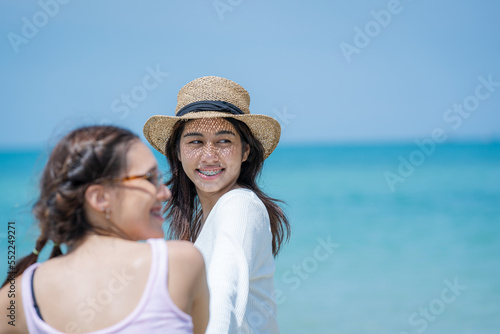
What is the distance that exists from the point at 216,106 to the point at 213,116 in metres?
0.08

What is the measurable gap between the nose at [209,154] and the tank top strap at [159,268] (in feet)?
4.52

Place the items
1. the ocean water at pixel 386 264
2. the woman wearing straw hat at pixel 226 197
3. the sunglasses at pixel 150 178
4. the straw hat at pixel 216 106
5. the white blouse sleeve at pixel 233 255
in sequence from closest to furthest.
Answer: the sunglasses at pixel 150 178
the white blouse sleeve at pixel 233 255
the woman wearing straw hat at pixel 226 197
the straw hat at pixel 216 106
the ocean water at pixel 386 264

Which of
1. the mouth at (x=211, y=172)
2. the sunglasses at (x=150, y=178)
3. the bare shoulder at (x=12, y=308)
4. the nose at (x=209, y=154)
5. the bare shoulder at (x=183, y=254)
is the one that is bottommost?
the bare shoulder at (x=12, y=308)

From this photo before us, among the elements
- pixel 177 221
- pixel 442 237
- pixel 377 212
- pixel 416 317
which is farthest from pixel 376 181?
pixel 177 221

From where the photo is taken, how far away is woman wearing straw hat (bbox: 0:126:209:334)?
1.17 metres

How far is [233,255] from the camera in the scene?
6.06 ft

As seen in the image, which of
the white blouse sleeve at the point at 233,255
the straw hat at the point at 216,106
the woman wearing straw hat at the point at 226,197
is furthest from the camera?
the straw hat at the point at 216,106

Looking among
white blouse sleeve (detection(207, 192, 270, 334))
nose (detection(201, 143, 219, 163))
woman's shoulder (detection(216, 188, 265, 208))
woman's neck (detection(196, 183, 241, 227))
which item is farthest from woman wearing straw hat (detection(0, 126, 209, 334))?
woman's neck (detection(196, 183, 241, 227))

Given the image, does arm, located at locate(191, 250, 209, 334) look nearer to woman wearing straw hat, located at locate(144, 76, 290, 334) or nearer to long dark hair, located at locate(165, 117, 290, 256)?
woman wearing straw hat, located at locate(144, 76, 290, 334)

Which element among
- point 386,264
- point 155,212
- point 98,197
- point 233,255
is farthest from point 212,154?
point 386,264

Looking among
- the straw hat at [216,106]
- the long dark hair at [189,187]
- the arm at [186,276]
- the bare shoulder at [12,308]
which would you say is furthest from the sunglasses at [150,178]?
the long dark hair at [189,187]

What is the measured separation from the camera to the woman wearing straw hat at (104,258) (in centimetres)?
117

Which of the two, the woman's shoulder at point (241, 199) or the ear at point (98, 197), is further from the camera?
Result: the woman's shoulder at point (241, 199)

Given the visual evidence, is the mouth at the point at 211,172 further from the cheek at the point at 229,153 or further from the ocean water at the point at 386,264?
the ocean water at the point at 386,264
